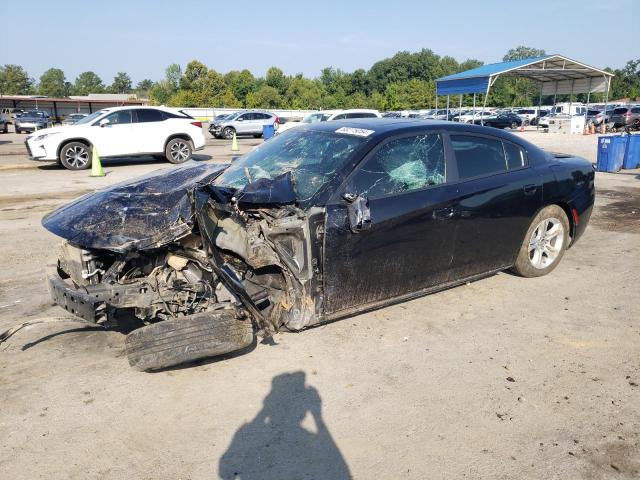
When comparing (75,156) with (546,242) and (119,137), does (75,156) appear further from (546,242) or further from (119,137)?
(546,242)

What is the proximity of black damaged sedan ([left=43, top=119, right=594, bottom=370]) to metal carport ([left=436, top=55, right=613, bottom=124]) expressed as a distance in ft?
72.3

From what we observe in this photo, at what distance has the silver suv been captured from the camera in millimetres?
28719

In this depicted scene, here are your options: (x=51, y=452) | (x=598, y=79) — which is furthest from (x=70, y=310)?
(x=598, y=79)

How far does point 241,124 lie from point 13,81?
95332 millimetres

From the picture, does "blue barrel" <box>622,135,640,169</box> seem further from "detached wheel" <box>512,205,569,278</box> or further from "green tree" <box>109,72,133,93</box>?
"green tree" <box>109,72,133,93</box>

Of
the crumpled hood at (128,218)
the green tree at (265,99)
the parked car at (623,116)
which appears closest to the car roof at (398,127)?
the crumpled hood at (128,218)

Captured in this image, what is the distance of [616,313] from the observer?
446cm

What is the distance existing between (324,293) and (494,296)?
79.0 inches

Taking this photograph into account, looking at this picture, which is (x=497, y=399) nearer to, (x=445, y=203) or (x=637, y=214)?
(x=445, y=203)

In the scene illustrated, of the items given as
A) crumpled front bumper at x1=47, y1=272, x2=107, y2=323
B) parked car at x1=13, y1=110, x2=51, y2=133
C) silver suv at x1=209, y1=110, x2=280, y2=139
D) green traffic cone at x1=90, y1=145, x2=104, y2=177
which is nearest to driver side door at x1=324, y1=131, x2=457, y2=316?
crumpled front bumper at x1=47, y1=272, x2=107, y2=323

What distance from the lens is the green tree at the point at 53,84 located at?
114 m

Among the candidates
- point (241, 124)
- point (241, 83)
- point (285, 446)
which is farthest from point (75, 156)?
point (241, 83)

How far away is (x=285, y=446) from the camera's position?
2805 mm

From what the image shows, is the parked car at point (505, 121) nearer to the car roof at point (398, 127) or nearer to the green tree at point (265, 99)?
the green tree at point (265, 99)
